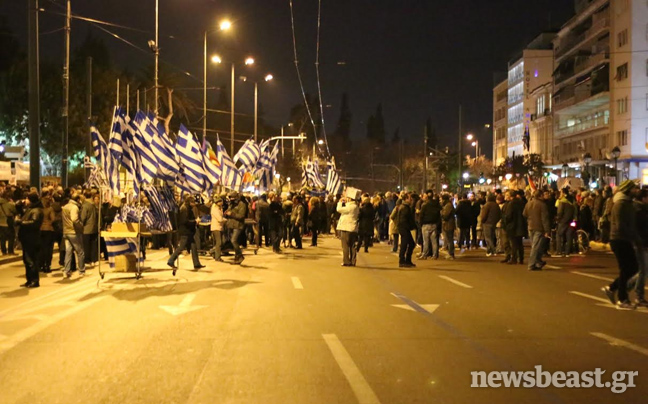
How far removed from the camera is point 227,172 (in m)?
27.8

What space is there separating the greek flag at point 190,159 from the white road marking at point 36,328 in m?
8.56

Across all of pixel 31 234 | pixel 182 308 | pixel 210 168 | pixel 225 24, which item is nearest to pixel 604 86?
pixel 225 24

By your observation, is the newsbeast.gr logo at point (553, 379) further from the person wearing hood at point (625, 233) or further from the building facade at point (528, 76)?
the building facade at point (528, 76)

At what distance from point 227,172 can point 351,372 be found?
20.7 metres

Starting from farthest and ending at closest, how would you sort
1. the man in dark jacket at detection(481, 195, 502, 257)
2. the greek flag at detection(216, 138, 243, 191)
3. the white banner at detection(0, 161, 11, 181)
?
the white banner at detection(0, 161, 11, 181) < the greek flag at detection(216, 138, 243, 191) < the man in dark jacket at detection(481, 195, 502, 257)

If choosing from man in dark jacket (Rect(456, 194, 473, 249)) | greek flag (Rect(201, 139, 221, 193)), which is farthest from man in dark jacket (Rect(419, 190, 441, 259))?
greek flag (Rect(201, 139, 221, 193))

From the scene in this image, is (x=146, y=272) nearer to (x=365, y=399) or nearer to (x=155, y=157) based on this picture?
(x=155, y=157)

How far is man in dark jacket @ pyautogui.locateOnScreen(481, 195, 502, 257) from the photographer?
22.7 meters

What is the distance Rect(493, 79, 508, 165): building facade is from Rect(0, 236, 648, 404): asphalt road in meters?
89.2

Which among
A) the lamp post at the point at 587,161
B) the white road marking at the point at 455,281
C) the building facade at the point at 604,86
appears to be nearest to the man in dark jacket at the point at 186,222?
the white road marking at the point at 455,281

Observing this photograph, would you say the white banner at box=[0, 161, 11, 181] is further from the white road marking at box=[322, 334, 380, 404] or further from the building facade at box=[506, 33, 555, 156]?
the building facade at box=[506, 33, 555, 156]

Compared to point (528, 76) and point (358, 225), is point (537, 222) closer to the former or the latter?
point (358, 225)

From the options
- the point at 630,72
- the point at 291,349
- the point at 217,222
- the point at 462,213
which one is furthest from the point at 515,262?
the point at 630,72

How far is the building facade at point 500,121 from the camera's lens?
339ft
